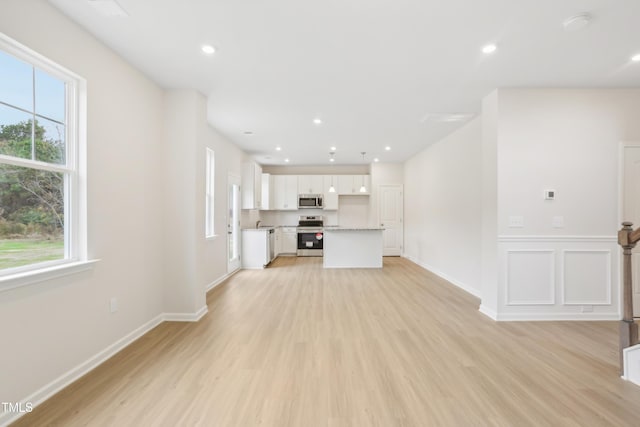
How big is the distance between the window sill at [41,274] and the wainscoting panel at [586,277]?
4.94 m

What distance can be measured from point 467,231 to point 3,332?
532 centimetres

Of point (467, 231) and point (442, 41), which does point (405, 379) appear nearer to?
point (442, 41)

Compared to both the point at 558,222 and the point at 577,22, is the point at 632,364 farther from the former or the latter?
the point at 577,22

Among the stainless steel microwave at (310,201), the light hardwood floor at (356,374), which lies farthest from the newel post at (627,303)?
the stainless steel microwave at (310,201)

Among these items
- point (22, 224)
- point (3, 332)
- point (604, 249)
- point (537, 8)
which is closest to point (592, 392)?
point (604, 249)

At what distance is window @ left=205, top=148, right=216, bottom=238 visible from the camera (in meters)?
4.76

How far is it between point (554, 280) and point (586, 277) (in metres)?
0.38

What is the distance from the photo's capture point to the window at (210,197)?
4.76 meters

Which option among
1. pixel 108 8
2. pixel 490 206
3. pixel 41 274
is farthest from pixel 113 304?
pixel 490 206

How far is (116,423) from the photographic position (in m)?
1.68

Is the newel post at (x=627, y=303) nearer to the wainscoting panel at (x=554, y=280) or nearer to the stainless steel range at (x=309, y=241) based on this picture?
the wainscoting panel at (x=554, y=280)

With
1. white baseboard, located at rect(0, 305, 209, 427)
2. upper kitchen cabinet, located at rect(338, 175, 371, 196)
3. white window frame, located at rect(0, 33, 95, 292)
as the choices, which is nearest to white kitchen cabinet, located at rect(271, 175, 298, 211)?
upper kitchen cabinet, located at rect(338, 175, 371, 196)

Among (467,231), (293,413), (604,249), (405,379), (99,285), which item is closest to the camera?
(293,413)

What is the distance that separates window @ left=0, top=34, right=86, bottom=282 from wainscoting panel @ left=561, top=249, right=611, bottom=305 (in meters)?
5.05
